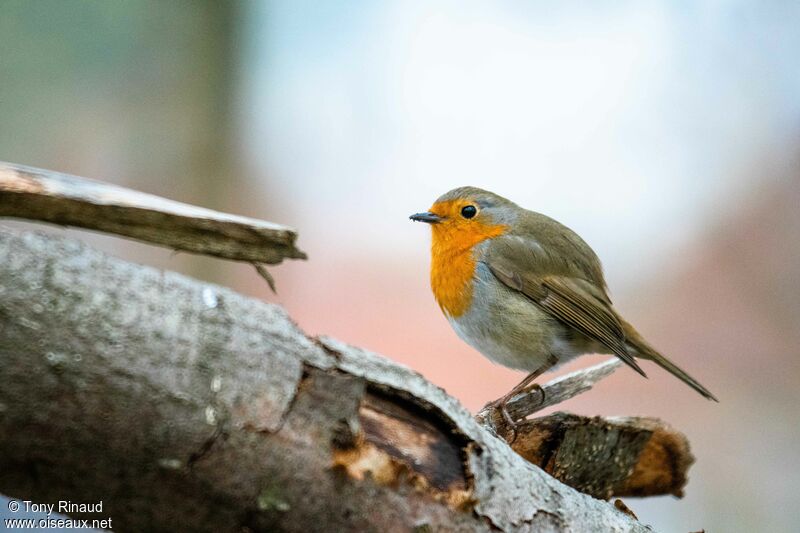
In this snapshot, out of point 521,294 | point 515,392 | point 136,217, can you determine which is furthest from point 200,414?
point 521,294

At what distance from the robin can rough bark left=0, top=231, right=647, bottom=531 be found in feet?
5.21

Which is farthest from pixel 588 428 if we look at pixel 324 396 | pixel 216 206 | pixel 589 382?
pixel 216 206

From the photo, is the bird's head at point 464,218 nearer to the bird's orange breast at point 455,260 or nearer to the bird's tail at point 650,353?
the bird's orange breast at point 455,260

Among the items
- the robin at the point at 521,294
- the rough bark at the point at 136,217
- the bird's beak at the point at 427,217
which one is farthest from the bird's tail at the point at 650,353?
the rough bark at the point at 136,217

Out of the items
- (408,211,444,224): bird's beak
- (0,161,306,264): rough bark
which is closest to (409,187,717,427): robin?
(408,211,444,224): bird's beak

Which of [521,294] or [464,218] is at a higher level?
[464,218]

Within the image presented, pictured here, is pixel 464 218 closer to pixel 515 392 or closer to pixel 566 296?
pixel 566 296

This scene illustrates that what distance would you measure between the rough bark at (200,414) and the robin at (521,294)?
159cm

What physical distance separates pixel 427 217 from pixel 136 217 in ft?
6.56

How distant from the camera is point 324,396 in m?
1.25

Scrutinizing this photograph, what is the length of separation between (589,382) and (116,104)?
4266mm

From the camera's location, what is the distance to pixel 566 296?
3.07m

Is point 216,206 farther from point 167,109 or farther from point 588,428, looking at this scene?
point 588,428

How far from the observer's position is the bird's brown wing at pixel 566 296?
2.96 m
